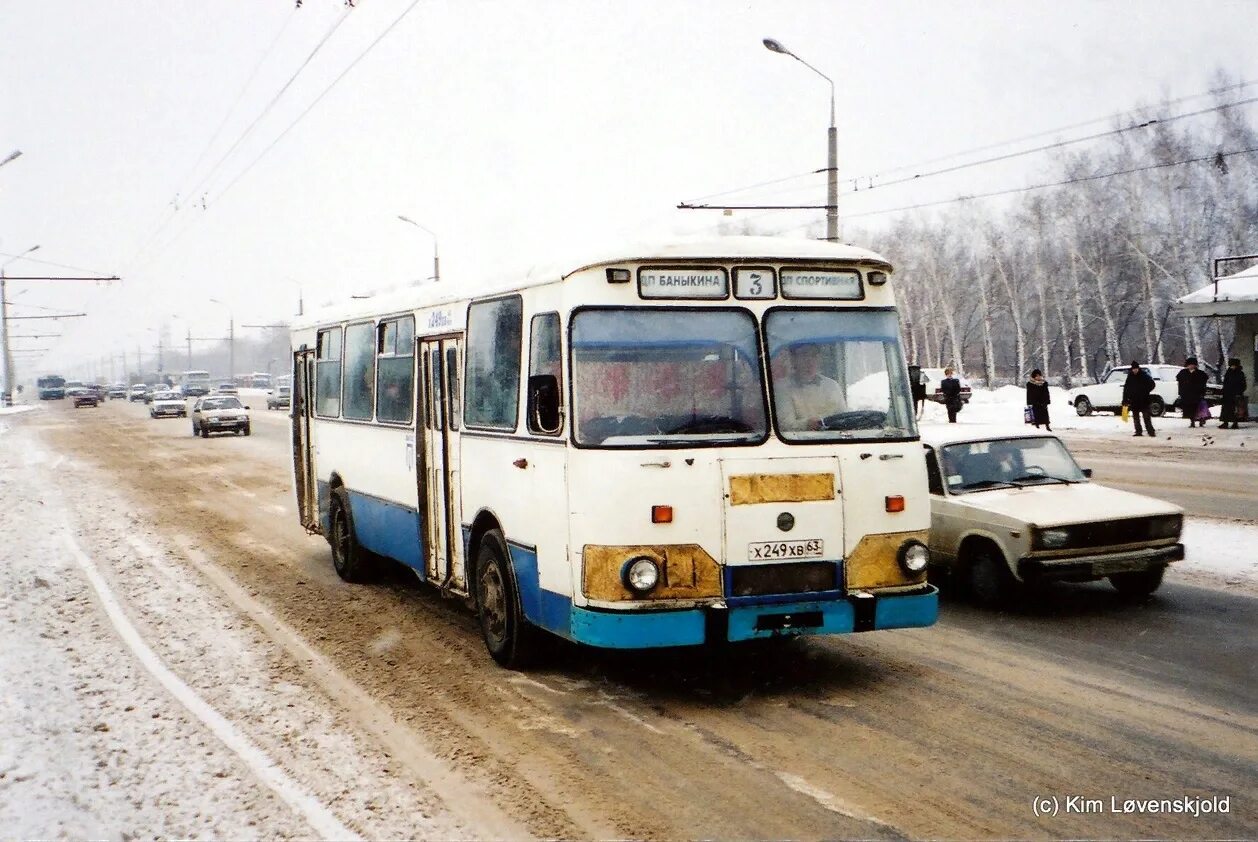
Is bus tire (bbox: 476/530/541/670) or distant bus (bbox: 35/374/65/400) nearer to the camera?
bus tire (bbox: 476/530/541/670)

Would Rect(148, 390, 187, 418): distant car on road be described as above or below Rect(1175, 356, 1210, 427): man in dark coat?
above

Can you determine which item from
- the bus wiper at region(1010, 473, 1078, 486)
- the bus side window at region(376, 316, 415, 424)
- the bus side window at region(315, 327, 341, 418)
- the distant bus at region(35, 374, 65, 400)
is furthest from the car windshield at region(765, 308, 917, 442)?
the distant bus at region(35, 374, 65, 400)

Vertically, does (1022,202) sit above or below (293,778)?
above

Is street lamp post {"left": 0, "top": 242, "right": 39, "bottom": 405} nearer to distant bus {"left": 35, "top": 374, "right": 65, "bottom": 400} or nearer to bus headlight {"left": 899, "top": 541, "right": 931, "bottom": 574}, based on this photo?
distant bus {"left": 35, "top": 374, "right": 65, "bottom": 400}

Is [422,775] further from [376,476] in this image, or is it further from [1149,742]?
[376,476]

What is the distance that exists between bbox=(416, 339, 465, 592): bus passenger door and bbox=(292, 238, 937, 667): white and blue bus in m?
1.03

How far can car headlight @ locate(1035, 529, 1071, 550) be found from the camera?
8828 millimetres

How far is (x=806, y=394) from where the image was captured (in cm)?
691

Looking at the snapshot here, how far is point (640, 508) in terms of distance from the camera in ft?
21.2

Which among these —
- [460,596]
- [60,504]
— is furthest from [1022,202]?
[460,596]

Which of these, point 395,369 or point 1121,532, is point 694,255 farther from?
point 1121,532

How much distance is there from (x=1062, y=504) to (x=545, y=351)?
4743 mm

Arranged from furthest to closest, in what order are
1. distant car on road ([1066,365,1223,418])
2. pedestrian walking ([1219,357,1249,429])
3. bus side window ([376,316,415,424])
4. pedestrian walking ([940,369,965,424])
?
distant car on road ([1066,365,1223,418]), pedestrian walking ([940,369,965,424]), pedestrian walking ([1219,357,1249,429]), bus side window ([376,316,415,424])

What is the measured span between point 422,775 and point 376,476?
542 cm
